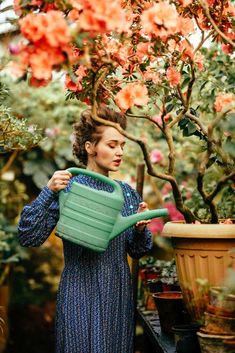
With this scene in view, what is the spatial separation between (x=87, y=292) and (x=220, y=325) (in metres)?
0.70

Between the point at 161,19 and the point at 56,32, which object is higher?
the point at 56,32

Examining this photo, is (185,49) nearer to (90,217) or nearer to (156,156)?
(90,217)

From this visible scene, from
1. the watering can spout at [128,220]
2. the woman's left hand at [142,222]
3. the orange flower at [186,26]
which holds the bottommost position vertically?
the woman's left hand at [142,222]

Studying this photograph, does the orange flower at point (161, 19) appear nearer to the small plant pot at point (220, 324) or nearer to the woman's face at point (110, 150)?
the woman's face at point (110, 150)

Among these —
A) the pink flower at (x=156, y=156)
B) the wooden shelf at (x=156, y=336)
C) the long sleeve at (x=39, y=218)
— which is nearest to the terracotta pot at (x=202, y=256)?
the wooden shelf at (x=156, y=336)

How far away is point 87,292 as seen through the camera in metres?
2.38

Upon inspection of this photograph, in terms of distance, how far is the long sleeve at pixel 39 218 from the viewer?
2.30 meters

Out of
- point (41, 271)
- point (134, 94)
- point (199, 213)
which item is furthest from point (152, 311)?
point (41, 271)

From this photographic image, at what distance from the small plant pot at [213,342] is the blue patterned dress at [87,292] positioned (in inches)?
23.7

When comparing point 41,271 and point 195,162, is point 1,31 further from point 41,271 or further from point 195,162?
point 41,271

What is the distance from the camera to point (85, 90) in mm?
2299

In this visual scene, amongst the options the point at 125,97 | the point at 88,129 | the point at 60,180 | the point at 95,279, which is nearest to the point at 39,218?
the point at 60,180

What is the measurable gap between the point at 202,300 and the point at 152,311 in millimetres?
1324

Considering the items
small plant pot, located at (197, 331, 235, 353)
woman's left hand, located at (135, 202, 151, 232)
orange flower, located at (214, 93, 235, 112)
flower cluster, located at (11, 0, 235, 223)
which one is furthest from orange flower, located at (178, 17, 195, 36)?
small plant pot, located at (197, 331, 235, 353)
